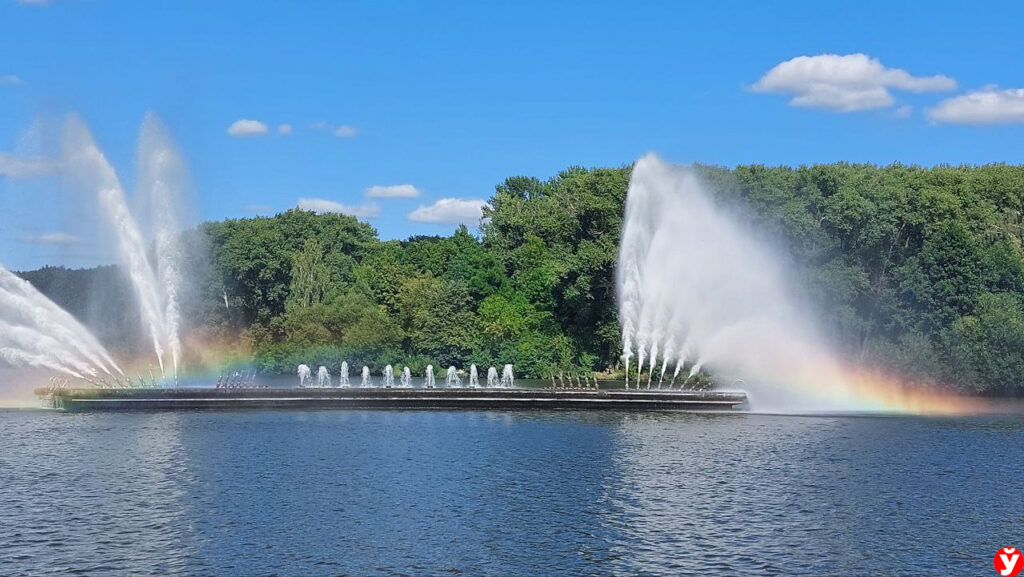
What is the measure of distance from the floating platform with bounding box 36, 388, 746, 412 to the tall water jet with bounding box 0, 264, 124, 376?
3.58m

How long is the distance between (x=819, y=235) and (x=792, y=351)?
2560 centimetres


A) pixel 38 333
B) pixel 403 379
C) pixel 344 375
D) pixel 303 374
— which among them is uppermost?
pixel 38 333

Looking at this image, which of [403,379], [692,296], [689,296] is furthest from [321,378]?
[692,296]

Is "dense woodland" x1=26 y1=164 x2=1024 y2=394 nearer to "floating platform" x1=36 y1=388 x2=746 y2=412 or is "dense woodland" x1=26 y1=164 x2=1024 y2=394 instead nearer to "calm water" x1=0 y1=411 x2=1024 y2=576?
"floating platform" x1=36 y1=388 x2=746 y2=412

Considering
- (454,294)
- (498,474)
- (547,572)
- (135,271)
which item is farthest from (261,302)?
(547,572)

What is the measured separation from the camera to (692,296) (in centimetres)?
8312

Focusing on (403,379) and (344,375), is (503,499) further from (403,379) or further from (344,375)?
(403,379)

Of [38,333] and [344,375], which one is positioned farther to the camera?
[344,375]

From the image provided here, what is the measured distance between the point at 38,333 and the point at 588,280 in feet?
203

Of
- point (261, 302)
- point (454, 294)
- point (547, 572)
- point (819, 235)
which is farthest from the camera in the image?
point (261, 302)

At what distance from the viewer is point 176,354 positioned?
77938 mm

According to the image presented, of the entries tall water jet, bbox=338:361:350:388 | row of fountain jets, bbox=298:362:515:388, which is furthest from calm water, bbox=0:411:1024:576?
row of fountain jets, bbox=298:362:515:388

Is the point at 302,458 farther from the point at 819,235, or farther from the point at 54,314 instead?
the point at 819,235

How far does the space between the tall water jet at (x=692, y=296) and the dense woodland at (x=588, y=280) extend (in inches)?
798
